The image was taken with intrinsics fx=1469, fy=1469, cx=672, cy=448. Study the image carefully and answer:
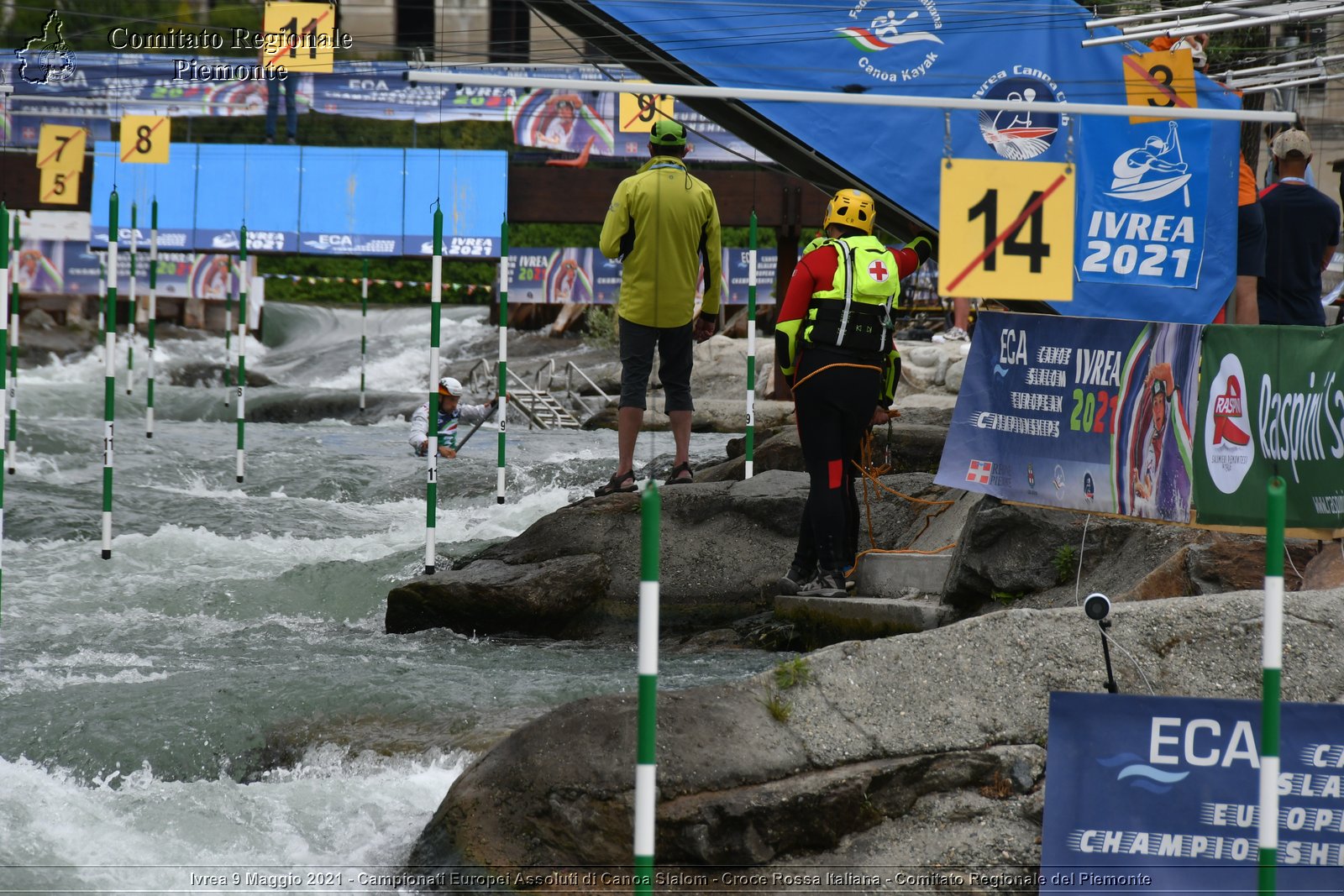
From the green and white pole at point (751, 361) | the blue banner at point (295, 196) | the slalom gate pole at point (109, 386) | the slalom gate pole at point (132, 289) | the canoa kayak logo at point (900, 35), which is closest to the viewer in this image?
the canoa kayak logo at point (900, 35)

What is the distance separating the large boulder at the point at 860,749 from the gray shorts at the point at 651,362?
3556 millimetres

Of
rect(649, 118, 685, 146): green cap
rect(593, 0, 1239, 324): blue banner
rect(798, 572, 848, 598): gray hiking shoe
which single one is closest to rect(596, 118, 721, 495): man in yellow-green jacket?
rect(649, 118, 685, 146): green cap

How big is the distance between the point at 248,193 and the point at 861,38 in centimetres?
1904

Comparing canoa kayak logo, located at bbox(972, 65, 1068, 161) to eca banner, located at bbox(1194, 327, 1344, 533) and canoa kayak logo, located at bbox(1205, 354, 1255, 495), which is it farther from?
canoa kayak logo, located at bbox(1205, 354, 1255, 495)

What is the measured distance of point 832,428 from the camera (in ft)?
22.0

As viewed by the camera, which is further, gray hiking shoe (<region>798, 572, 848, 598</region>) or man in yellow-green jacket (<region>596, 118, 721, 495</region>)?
man in yellow-green jacket (<region>596, 118, 721, 495</region>)

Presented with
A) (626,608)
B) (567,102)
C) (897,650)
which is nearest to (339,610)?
(626,608)

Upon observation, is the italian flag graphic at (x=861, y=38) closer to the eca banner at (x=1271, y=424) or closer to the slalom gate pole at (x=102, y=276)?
the eca banner at (x=1271, y=424)

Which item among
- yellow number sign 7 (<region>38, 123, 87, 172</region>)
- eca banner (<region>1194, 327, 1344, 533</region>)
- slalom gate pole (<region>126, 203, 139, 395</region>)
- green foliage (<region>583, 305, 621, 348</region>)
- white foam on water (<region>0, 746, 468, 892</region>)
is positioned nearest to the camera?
white foam on water (<region>0, 746, 468, 892</region>)

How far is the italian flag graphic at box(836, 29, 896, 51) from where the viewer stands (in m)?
8.42

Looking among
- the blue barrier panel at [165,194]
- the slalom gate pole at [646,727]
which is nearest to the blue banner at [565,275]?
the blue barrier panel at [165,194]

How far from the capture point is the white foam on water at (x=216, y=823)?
14.9 feet

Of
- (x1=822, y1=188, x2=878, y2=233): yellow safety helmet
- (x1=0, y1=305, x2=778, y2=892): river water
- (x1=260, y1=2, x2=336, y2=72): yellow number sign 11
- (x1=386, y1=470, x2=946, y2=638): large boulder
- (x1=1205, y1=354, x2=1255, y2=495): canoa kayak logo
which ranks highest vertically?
(x1=260, y1=2, x2=336, y2=72): yellow number sign 11

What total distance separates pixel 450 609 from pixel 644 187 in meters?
2.49
